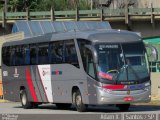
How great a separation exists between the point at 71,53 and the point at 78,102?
1988mm

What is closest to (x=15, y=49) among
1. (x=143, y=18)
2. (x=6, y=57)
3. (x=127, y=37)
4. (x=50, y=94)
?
(x=6, y=57)

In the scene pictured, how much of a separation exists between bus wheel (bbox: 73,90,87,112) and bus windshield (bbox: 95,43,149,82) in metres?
1.68

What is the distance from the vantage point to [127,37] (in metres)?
26.1

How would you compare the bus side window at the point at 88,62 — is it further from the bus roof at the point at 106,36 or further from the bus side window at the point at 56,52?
the bus side window at the point at 56,52

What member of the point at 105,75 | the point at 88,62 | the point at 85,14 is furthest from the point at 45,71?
the point at 85,14

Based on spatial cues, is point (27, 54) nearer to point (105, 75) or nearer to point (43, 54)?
point (43, 54)

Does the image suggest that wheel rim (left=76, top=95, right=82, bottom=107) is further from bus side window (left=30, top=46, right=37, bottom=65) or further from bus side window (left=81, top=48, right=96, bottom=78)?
bus side window (left=30, top=46, right=37, bottom=65)

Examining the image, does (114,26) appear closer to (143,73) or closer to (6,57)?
(6,57)

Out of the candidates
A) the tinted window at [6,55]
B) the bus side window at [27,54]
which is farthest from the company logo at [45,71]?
the tinted window at [6,55]

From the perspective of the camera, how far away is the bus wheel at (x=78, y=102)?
86.2 feet

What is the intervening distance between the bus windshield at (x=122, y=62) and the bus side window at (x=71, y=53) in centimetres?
140

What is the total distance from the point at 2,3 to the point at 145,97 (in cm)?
8333

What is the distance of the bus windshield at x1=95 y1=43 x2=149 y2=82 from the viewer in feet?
83.0

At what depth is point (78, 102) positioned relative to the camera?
87.4 feet
